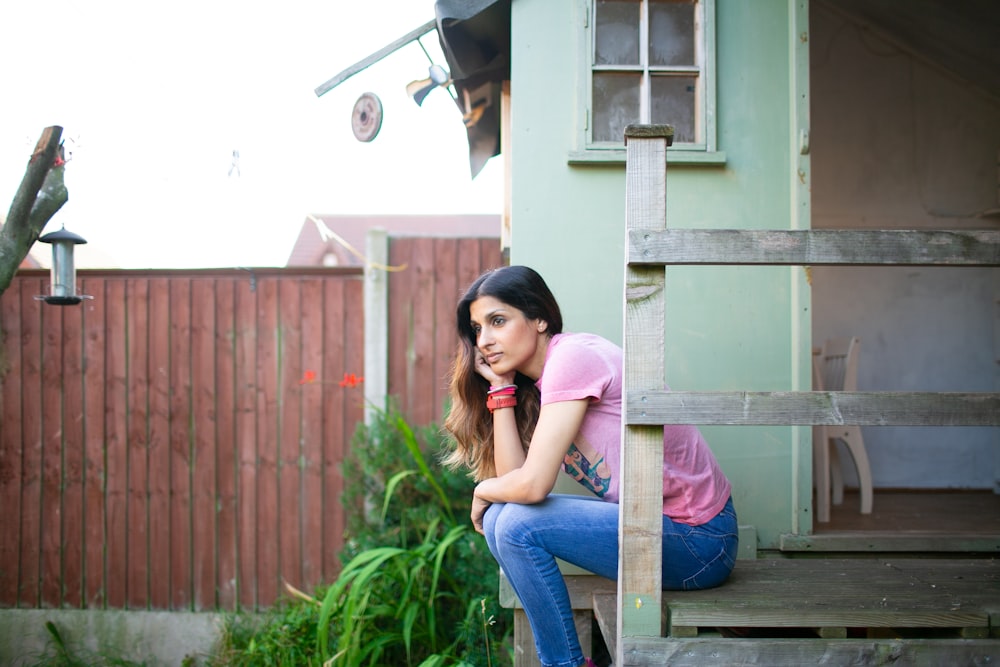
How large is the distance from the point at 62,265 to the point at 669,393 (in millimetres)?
3412

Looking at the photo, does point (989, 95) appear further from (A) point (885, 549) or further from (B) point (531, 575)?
(B) point (531, 575)

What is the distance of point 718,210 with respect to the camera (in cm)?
320

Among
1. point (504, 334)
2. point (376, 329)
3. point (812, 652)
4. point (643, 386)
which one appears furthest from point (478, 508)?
point (376, 329)

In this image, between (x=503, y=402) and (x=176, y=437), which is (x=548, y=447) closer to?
(x=503, y=402)

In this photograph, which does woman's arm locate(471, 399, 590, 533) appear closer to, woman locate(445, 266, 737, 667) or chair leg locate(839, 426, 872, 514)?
woman locate(445, 266, 737, 667)

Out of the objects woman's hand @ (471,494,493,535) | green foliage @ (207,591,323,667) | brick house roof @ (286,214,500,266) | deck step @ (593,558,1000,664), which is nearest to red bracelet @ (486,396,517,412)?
woman's hand @ (471,494,493,535)

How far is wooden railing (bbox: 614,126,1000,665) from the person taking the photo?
1912mm

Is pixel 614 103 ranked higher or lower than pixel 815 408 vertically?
higher

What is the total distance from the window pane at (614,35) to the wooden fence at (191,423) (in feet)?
5.82

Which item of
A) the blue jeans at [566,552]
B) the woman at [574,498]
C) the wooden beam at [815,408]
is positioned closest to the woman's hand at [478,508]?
the woman at [574,498]

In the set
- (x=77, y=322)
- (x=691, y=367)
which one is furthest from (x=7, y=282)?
(x=691, y=367)

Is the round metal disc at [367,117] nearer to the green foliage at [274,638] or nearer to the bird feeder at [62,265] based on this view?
the bird feeder at [62,265]

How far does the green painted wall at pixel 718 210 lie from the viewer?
3.14 metres

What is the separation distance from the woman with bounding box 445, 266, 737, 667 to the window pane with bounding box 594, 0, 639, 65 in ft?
4.41
